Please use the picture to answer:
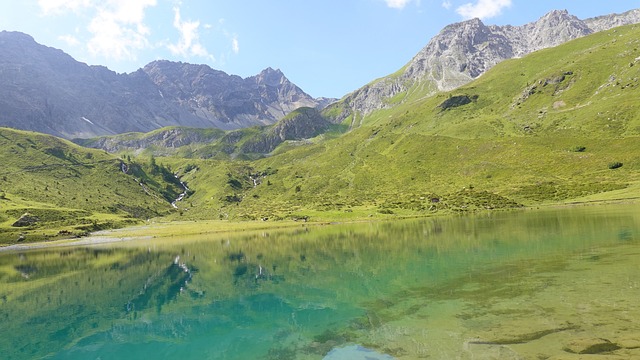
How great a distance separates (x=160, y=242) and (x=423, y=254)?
318 feet

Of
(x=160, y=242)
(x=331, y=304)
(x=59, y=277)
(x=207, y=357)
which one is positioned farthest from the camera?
(x=160, y=242)

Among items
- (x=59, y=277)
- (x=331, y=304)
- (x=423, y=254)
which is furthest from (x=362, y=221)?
(x=331, y=304)

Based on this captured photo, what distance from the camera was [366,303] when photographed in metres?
35.4

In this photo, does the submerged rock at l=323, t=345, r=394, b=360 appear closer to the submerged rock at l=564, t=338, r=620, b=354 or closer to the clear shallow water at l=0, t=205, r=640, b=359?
the clear shallow water at l=0, t=205, r=640, b=359

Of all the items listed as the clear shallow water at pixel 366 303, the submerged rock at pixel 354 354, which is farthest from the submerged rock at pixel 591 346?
the submerged rock at pixel 354 354

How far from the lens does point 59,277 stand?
232 ft

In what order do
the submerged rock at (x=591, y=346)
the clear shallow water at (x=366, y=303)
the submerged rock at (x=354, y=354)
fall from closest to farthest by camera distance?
the submerged rock at (x=591, y=346), the submerged rock at (x=354, y=354), the clear shallow water at (x=366, y=303)

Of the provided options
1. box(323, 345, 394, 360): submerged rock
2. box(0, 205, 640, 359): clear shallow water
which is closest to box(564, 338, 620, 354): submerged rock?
box(0, 205, 640, 359): clear shallow water

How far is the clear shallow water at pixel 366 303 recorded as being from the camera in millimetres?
23156

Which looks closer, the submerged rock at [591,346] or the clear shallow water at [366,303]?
the submerged rock at [591,346]

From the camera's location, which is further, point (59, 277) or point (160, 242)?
point (160, 242)

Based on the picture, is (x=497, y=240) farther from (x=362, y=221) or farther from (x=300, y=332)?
(x=362, y=221)

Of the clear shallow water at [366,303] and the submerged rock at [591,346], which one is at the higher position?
the submerged rock at [591,346]

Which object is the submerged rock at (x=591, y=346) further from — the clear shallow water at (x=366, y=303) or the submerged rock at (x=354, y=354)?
the submerged rock at (x=354, y=354)
